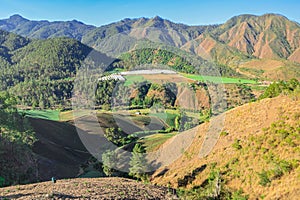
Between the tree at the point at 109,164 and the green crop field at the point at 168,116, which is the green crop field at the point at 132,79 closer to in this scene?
the green crop field at the point at 168,116

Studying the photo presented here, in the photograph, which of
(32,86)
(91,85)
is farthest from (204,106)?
(32,86)

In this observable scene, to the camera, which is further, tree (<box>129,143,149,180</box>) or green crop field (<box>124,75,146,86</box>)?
green crop field (<box>124,75,146,86</box>)

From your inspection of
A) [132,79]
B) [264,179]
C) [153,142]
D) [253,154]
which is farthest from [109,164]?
[132,79]

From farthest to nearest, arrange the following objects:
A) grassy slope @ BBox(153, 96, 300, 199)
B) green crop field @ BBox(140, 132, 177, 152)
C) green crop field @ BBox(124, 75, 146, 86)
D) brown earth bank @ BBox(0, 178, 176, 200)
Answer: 1. green crop field @ BBox(124, 75, 146, 86)
2. green crop field @ BBox(140, 132, 177, 152)
3. grassy slope @ BBox(153, 96, 300, 199)
4. brown earth bank @ BBox(0, 178, 176, 200)

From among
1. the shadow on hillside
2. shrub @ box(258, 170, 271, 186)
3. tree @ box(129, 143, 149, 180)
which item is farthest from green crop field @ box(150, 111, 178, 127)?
shrub @ box(258, 170, 271, 186)

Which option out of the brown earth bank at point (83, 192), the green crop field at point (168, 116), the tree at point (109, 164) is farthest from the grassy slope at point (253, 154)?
the green crop field at point (168, 116)

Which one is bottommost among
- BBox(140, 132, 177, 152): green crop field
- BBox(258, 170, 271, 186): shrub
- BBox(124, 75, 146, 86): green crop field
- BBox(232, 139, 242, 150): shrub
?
BBox(140, 132, 177, 152): green crop field

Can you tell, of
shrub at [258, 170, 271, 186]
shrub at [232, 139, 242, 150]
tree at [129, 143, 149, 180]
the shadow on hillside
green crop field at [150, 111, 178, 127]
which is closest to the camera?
shrub at [258, 170, 271, 186]

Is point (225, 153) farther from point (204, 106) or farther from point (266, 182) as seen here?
point (204, 106)

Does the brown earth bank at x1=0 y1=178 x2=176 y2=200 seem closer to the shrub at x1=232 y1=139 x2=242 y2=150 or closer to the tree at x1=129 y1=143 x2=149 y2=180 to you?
the tree at x1=129 y1=143 x2=149 y2=180
